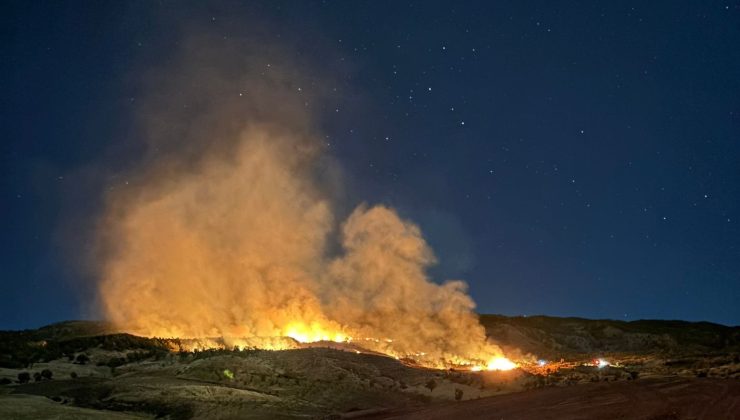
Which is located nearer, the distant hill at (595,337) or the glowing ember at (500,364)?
the glowing ember at (500,364)

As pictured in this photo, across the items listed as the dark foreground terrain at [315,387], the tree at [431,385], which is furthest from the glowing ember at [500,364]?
the tree at [431,385]

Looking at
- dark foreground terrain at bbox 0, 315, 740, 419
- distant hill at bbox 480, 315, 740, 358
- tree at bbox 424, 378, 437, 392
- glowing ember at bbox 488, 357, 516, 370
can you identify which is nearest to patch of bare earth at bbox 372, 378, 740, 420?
dark foreground terrain at bbox 0, 315, 740, 419

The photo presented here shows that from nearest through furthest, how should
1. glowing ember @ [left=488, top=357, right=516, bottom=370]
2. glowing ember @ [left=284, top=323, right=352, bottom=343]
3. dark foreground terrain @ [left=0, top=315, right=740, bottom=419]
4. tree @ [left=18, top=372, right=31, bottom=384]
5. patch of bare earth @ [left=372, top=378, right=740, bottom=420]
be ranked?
patch of bare earth @ [left=372, top=378, right=740, bottom=420] → dark foreground terrain @ [left=0, top=315, right=740, bottom=419] → tree @ [left=18, top=372, right=31, bottom=384] → glowing ember @ [left=488, top=357, right=516, bottom=370] → glowing ember @ [left=284, top=323, right=352, bottom=343]

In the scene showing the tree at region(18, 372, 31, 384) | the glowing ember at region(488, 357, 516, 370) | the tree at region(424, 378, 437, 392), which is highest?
the tree at region(18, 372, 31, 384)

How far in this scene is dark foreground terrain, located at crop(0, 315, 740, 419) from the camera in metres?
17.5

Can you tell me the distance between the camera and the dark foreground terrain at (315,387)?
57.3 feet

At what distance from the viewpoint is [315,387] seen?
26297 mm

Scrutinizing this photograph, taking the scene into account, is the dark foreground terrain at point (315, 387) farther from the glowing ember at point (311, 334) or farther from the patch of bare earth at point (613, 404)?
the glowing ember at point (311, 334)

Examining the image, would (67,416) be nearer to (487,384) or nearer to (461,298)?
(487,384)

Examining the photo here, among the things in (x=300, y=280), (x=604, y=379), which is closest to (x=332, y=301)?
(x=300, y=280)

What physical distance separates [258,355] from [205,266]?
23.4m

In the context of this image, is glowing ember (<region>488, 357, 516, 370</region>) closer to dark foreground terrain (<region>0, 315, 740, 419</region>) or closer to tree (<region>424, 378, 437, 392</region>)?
dark foreground terrain (<region>0, 315, 740, 419</region>)

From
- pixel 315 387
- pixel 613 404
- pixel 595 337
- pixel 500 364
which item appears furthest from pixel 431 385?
pixel 595 337

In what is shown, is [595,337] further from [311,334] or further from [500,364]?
[311,334]
